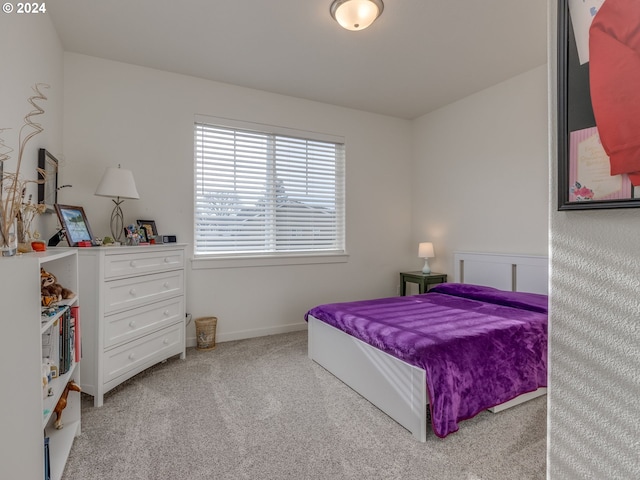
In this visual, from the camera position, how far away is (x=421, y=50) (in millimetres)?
2832

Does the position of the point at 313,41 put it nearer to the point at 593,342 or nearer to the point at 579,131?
the point at 579,131

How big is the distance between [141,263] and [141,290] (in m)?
0.20

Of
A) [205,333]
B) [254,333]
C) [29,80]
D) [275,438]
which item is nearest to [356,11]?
[29,80]

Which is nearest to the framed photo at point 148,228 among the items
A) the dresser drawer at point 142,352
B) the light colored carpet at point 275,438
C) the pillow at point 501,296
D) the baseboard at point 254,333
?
the dresser drawer at point 142,352

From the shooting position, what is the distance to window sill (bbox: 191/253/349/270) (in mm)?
3365

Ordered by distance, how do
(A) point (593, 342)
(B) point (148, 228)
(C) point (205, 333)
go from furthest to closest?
(C) point (205, 333) → (B) point (148, 228) → (A) point (593, 342)

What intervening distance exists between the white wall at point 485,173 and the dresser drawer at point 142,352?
122 inches

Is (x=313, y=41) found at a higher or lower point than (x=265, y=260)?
higher

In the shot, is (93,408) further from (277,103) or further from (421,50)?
(421,50)

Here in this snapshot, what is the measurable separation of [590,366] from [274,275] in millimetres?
3177

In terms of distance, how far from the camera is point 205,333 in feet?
10.5

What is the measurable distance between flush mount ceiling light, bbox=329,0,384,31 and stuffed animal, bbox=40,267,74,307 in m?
2.26

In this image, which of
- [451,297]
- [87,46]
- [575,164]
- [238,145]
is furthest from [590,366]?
[87,46]

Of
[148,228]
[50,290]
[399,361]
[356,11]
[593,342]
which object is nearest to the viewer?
[593,342]
